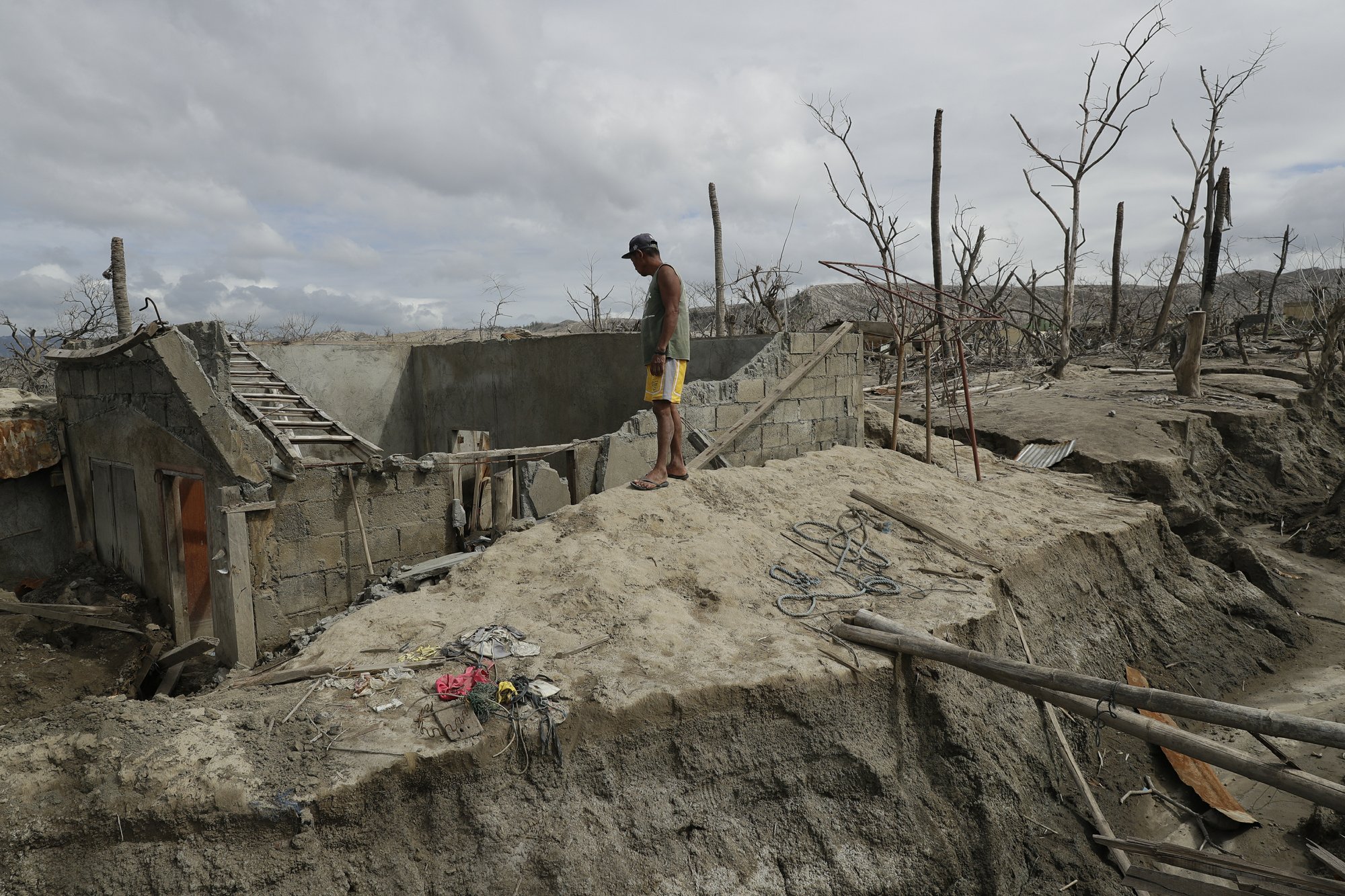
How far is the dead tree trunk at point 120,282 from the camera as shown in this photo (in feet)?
41.2

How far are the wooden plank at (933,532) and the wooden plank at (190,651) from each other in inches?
212

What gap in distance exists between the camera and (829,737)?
4.44 m

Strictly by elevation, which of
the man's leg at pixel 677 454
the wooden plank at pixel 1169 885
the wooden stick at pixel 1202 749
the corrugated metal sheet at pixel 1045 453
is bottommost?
the wooden plank at pixel 1169 885

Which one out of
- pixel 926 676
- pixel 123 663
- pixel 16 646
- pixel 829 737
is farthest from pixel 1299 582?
pixel 16 646

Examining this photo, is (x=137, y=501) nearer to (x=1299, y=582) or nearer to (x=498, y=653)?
(x=498, y=653)

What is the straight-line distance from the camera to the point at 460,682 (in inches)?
165

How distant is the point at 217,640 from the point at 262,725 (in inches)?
101

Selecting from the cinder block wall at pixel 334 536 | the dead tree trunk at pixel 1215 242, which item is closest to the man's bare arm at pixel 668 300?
the cinder block wall at pixel 334 536

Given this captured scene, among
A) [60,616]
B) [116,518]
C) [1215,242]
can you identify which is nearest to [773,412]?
[116,518]

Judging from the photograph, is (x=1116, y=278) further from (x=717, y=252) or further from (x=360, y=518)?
(x=360, y=518)

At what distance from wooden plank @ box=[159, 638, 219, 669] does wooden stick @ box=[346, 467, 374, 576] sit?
1.19 m

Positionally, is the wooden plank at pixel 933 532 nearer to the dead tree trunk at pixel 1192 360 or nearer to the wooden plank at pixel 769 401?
the wooden plank at pixel 769 401

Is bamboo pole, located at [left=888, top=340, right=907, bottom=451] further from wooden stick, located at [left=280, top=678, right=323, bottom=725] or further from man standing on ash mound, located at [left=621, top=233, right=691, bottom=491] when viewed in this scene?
wooden stick, located at [left=280, top=678, right=323, bottom=725]

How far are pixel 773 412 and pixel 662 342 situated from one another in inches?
85.7
